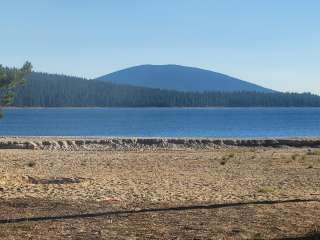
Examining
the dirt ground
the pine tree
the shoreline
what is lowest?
the shoreline

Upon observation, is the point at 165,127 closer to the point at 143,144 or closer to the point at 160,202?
the point at 143,144

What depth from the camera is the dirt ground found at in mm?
9484

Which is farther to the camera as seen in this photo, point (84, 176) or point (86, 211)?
point (84, 176)

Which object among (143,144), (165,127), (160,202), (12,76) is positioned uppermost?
(12,76)

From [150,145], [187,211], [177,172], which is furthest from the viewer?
[150,145]

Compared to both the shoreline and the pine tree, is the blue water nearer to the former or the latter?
the shoreline

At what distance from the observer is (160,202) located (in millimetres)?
12828

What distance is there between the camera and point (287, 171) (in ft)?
68.6

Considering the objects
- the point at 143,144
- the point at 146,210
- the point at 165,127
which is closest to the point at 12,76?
the point at 146,210

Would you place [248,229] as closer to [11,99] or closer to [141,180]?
[141,180]

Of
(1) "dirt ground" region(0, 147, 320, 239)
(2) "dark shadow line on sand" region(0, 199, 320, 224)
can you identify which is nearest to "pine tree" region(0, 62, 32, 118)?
(1) "dirt ground" region(0, 147, 320, 239)

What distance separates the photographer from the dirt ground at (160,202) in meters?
9.48

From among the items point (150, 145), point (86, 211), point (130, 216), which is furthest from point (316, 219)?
point (150, 145)

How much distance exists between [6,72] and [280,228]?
9.80 meters
